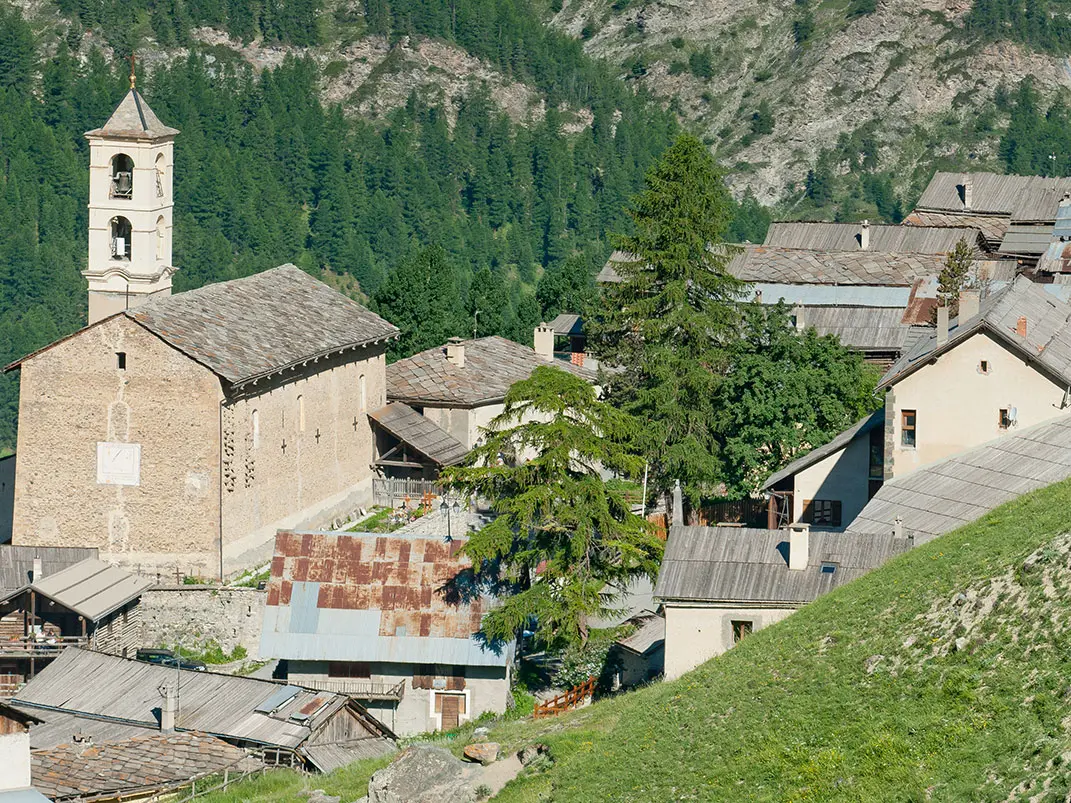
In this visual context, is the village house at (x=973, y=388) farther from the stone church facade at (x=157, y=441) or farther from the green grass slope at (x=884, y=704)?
the stone church facade at (x=157, y=441)

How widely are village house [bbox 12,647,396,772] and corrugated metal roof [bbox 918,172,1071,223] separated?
190ft

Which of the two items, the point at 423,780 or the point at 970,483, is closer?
the point at 423,780

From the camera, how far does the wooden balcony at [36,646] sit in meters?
56.8

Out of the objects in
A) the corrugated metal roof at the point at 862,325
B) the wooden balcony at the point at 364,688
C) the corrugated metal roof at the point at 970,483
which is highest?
the corrugated metal roof at the point at 970,483

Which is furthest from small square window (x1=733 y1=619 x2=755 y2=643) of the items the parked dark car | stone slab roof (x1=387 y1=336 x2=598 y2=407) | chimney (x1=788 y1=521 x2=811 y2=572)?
stone slab roof (x1=387 y1=336 x2=598 y2=407)

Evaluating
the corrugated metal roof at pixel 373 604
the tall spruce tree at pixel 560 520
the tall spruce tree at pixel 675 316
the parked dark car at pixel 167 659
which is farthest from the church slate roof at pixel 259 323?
the tall spruce tree at pixel 560 520

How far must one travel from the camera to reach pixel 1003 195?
10581 centimetres

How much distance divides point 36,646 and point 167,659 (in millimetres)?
3405

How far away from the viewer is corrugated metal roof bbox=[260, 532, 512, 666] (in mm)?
54094

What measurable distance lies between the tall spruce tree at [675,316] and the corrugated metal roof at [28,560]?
51.6 feet

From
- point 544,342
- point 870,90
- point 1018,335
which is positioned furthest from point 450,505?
point 870,90

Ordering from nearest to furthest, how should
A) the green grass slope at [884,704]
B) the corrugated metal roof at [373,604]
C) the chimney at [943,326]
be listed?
the green grass slope at [884,704] < the corrugated metal roof at [373,604] < the chimney at [943,326]

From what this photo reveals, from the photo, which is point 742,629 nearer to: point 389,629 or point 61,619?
point 389,629

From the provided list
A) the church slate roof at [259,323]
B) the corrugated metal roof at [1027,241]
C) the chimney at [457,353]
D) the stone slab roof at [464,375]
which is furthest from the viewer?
the corrugated metal roof at [1027,241]
